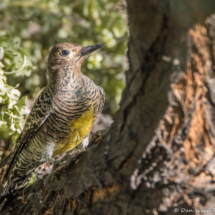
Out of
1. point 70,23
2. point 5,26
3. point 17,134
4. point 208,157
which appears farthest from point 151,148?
point 5,26

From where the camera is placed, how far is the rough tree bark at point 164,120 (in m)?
1.29

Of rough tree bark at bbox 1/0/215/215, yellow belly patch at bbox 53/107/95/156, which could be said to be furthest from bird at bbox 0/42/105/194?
rough tree bark at bbox 1/0/215/215

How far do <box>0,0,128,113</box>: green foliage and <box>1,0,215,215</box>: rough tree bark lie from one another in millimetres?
2787

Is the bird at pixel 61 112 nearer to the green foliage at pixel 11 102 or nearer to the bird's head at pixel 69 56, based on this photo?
the bird's head at pixel 69 56

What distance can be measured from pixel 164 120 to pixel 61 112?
138 cm

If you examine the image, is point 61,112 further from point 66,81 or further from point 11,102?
point 11,102

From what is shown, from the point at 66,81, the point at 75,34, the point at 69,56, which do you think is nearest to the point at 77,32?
the point at 75,34

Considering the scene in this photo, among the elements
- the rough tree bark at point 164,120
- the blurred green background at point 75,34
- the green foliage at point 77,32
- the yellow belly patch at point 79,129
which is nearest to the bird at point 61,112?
the yellow belly patch at point 79,129

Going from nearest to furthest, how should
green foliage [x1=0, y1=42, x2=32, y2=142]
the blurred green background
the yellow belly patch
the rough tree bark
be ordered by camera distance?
1. the rough tree bark
2. the yellow belly patch
3. green foliage [x1=0, y1=42, x2=32, y2=142]
4. the blurred green background

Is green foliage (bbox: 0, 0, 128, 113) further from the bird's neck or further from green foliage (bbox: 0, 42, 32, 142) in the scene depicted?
the bird's neck

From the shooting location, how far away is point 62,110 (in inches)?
103

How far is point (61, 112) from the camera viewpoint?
2.61m

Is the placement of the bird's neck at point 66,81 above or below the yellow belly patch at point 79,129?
above

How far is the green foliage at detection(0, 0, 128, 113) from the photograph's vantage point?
4352 mm
